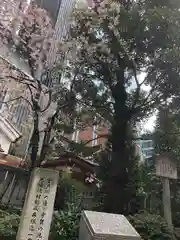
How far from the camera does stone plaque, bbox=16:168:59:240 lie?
14.6ft

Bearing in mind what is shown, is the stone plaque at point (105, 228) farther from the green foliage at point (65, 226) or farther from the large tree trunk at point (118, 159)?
the large tree trunk at point (118, 159)

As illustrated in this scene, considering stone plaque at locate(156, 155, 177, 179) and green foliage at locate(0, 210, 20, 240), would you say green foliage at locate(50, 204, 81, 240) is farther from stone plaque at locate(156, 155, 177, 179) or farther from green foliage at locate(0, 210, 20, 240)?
stone plaque at locate(156, 155, 177, 179)

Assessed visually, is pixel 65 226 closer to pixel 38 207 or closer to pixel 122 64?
pixel 38 207

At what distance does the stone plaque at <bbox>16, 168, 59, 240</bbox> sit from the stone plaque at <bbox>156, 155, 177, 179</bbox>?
390cm

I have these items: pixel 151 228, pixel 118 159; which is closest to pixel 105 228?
pixel 151 228


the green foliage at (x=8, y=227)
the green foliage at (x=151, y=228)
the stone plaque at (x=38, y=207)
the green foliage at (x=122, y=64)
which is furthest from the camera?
the green foliage at (x=122, y=64)

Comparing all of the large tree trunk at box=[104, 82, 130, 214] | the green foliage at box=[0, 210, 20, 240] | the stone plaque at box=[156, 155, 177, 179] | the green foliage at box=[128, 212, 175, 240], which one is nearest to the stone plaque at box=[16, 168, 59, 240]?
the green foliage at box=[0, 210, 20, 240]

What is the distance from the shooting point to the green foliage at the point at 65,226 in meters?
5.99

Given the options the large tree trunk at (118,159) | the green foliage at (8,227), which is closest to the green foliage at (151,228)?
the large tree trunk at (118,159)

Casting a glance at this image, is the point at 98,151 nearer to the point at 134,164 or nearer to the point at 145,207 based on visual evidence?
the point at 134,164

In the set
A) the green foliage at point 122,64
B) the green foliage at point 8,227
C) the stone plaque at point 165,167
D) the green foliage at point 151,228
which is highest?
the green foliage at point 122,64

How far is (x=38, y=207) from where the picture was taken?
4.68 m

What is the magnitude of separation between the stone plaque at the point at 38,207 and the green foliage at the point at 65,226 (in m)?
1.47

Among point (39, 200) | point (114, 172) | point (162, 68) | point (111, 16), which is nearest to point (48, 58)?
point (111, 16)
